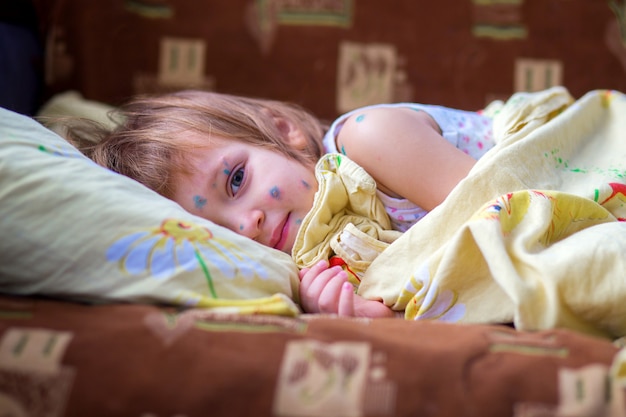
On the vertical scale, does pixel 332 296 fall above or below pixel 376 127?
below

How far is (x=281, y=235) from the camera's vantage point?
36.3 inches

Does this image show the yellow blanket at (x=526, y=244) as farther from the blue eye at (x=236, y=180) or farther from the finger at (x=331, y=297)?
the blue eye at (x=236, y=180)

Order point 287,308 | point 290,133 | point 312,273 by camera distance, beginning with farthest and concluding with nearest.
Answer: point 290,133 → point 312,273 → point 287,308

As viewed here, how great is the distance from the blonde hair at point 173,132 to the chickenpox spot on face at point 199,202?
0.04 m

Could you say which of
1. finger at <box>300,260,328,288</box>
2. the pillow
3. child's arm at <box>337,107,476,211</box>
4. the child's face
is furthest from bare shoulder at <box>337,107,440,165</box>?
the pillow

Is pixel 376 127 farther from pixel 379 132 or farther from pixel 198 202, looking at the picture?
pixel 198 202

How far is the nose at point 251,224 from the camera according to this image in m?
0.89

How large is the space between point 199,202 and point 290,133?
27cm

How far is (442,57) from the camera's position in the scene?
1.49 meters

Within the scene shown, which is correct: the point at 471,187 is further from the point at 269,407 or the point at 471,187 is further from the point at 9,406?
the point at 9,406

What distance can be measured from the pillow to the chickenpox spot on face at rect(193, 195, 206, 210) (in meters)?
0.17

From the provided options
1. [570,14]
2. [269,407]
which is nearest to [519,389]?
[269,407]

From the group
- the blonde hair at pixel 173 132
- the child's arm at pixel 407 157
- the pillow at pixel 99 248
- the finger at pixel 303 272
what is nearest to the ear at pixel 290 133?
the blonde hair at pixel 173 132

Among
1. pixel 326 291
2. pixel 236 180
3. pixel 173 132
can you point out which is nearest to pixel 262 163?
pixel 236 180
